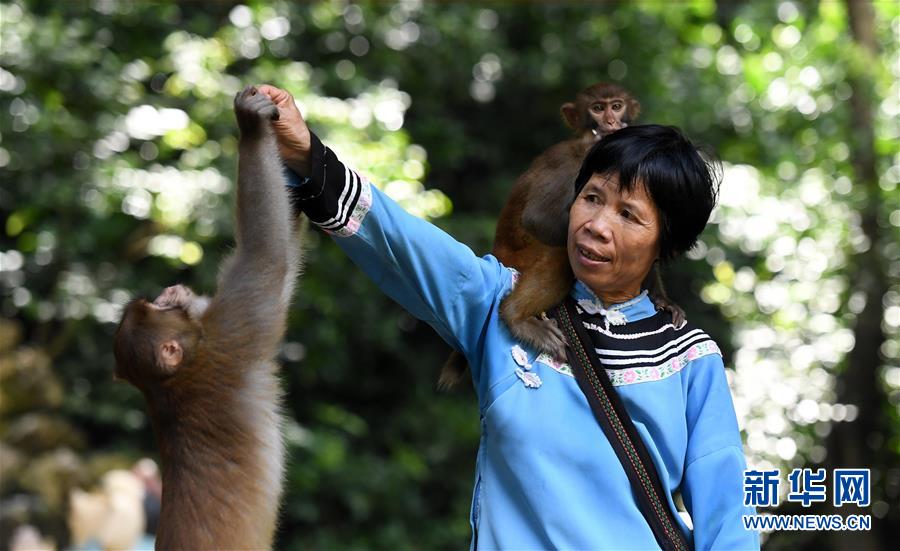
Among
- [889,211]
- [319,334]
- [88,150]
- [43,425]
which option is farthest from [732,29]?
[43,425]

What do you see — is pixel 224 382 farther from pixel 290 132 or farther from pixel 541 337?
pixel 541 337

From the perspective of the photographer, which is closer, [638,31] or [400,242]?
[400,242]

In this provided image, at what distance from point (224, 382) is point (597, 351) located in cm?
110

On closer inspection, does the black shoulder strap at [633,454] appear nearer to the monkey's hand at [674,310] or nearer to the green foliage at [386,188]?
the monkey's hand at [674,310]

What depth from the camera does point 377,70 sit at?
10398 mm

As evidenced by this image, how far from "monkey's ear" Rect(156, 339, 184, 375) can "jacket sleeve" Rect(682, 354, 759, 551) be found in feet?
4.38

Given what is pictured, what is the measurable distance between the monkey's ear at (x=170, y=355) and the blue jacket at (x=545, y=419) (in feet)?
2.15

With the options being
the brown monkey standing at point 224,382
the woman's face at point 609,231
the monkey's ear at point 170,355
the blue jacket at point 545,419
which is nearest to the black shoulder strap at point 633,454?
the blue jacket at point 545,419

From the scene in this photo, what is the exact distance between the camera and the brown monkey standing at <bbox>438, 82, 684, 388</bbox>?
2906 mm

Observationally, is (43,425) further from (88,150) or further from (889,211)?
(889,211)

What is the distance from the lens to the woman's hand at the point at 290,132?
2684mm

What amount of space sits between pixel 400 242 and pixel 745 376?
26.6 ft

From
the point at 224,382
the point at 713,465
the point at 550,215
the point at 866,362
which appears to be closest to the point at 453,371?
the point at 550,215

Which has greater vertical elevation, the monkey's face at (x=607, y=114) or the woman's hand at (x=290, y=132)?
the woman's hand at (x=290, y=132)
